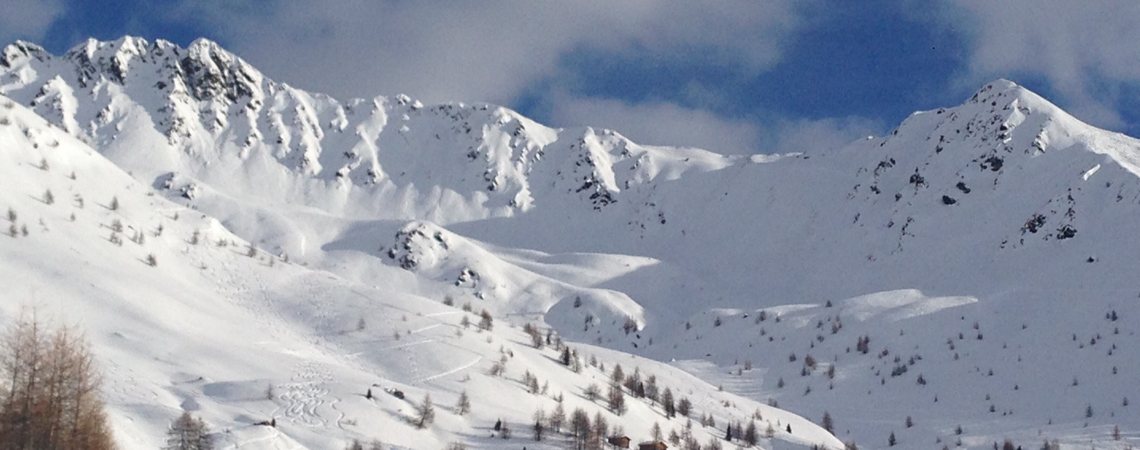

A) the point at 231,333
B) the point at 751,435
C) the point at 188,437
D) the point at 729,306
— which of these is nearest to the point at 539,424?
A: the point at 231,333

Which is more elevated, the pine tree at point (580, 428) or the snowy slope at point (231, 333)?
the snowy slope at point (231, 333)

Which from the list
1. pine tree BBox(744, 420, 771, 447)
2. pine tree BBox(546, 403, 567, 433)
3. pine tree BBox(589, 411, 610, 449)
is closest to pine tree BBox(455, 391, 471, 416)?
pine tree BBox(546, 403, 567, 433)

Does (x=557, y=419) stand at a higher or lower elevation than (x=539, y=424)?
higher

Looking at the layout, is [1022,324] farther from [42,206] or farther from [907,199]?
[42,206]

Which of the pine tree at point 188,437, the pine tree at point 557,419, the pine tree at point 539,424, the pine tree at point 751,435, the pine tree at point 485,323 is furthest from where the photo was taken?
the pine tree at point 485,323

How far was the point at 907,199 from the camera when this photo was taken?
19650 cm

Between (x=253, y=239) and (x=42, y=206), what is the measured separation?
105m

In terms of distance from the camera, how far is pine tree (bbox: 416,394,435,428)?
6706 centimetres

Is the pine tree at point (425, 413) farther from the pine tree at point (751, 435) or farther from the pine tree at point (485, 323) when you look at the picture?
the pine tree at point (751, 435)

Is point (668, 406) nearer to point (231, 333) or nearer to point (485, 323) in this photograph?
point (485, 323)

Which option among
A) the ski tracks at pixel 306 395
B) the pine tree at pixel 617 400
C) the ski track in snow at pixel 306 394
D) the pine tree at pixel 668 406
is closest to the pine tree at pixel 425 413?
the ski tracks at pixel 306 395

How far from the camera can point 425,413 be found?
67.7m

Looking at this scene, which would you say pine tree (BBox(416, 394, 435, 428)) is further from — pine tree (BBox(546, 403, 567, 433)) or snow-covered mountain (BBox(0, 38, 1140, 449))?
pine tree (BBox(546, 403, 567, 433))

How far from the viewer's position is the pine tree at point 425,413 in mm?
67062
